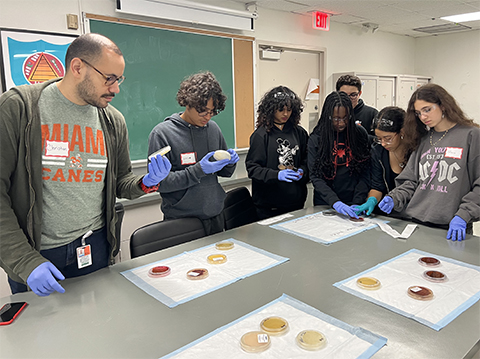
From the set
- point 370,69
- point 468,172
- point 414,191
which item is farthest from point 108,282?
Result: point 370,69

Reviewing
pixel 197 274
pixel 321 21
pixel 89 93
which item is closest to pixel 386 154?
pixel 197 274

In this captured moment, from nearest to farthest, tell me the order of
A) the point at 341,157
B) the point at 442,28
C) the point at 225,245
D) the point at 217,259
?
the point at 217,259 < the point at 225,245 < the point at 341,157 < the point at 442,28

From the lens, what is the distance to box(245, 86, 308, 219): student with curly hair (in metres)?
2.41

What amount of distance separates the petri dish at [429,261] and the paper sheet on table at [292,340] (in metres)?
0.54

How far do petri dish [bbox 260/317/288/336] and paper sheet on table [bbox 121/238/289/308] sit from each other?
27 cm

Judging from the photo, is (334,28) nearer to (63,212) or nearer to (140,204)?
(140,204)

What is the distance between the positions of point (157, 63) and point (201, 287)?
244 centimetres

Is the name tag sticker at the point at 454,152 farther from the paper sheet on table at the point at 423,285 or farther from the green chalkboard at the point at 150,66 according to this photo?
the green chalkboard at the point at 150,66

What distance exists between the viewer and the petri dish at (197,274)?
4.24ft

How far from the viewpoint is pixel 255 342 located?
0.92 m

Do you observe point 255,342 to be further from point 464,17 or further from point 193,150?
point 464,17

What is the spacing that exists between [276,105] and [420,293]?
5.14 feet

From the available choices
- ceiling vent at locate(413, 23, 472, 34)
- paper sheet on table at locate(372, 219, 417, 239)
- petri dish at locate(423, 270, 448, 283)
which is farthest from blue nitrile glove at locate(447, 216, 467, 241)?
ceiling vent at locate(413, 23, 472, 34)

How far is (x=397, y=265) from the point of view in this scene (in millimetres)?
1376
